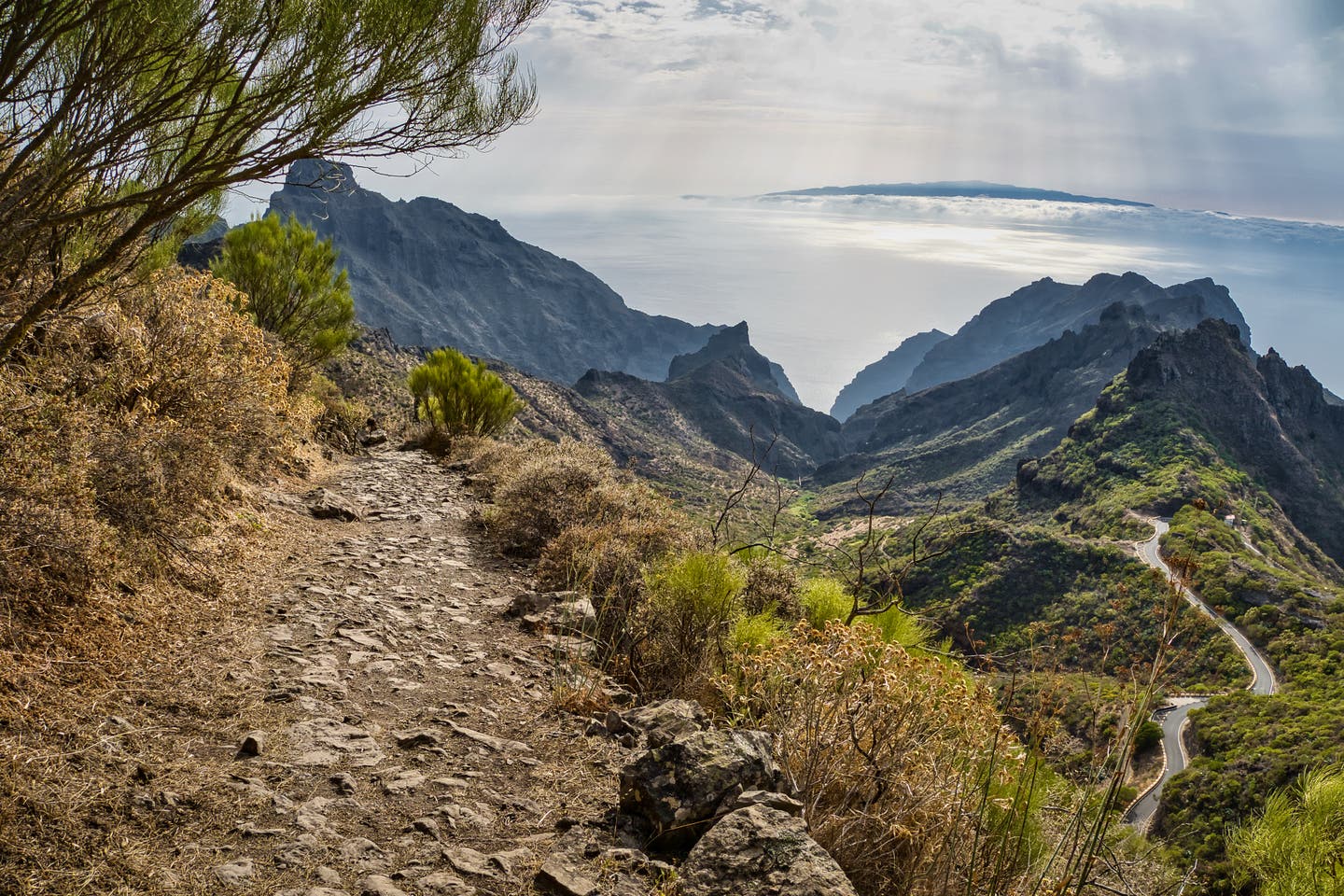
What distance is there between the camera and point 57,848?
8.48ft

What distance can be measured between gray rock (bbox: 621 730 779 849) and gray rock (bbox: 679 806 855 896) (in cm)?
45

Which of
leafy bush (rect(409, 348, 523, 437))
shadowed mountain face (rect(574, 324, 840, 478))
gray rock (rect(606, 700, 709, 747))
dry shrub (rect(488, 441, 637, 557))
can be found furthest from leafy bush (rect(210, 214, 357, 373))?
shadowed mountain face (rect(574, 324, 840, 478))

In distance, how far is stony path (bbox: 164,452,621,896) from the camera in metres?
2.90

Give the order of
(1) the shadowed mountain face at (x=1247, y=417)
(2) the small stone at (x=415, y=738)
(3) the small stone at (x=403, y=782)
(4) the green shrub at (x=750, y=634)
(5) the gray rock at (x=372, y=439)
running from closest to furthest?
1. (3) the small stone at (x=403, y=782)
2. (2) the small stone at (x=415, y=738)
3. (4) the green shrub at (x=750, y=634)
4. (5) the gray rock at (x=372, y=439)
5. (1) the shadowed mountain face at (x=1247, y=417)

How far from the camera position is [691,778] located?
328 centimetres

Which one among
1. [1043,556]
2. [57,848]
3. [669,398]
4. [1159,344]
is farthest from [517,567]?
[669,398]

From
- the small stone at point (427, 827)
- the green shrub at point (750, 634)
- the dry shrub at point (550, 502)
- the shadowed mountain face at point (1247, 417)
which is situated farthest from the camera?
the shadowed mountain face at point (1247, 417)

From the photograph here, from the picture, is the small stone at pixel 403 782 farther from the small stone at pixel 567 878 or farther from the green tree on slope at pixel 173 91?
the green tree on slope at pixel 173 91

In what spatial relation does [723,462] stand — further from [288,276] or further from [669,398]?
[288,276]

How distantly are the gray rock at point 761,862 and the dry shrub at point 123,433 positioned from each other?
3813 millimetres

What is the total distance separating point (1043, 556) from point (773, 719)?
189 feet

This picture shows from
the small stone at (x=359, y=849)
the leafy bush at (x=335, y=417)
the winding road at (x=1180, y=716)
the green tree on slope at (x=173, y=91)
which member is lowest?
the winding road at (x=1180, y=716)

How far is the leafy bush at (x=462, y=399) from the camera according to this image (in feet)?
49.7

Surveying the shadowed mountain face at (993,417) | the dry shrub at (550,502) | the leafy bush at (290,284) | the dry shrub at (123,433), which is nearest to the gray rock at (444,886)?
the dry shrub at (123,433)
